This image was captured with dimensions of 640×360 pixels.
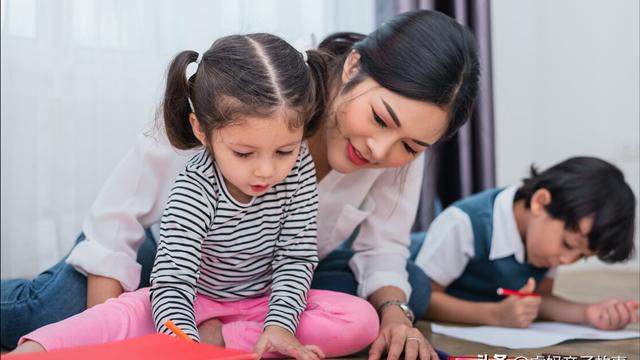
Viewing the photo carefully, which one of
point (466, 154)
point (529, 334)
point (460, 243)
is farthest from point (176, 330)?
point (466, 154)

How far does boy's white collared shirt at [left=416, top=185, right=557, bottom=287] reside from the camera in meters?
1.57

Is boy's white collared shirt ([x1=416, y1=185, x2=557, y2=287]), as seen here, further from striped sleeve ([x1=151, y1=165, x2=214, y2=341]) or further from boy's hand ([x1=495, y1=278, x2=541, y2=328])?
striped sleeve ([x1=151, y1=165, x2=214, y2=341])

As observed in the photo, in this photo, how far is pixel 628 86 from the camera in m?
2.41

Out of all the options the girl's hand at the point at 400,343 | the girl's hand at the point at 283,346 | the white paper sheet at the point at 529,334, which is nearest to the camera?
the girl's hand at the point at 283,346

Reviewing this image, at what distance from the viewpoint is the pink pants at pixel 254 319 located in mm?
1001

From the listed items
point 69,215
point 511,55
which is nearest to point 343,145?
point 69,215

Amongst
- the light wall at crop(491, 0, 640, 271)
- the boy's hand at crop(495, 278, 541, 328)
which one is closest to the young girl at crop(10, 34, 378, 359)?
the boy's hand at crop(495, 278, 541, 328)

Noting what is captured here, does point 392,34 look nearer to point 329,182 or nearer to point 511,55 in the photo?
point 329,182

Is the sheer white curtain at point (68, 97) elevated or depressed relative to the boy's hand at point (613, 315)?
elevated

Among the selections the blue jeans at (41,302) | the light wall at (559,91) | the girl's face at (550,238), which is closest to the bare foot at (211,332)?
the blue jeans at (41,302)

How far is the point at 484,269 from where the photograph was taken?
5.35ft

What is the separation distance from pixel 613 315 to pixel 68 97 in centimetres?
128

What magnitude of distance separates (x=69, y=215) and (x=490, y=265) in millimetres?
985

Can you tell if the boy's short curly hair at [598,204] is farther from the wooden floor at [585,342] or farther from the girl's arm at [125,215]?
the girl's arm at [125,215]
